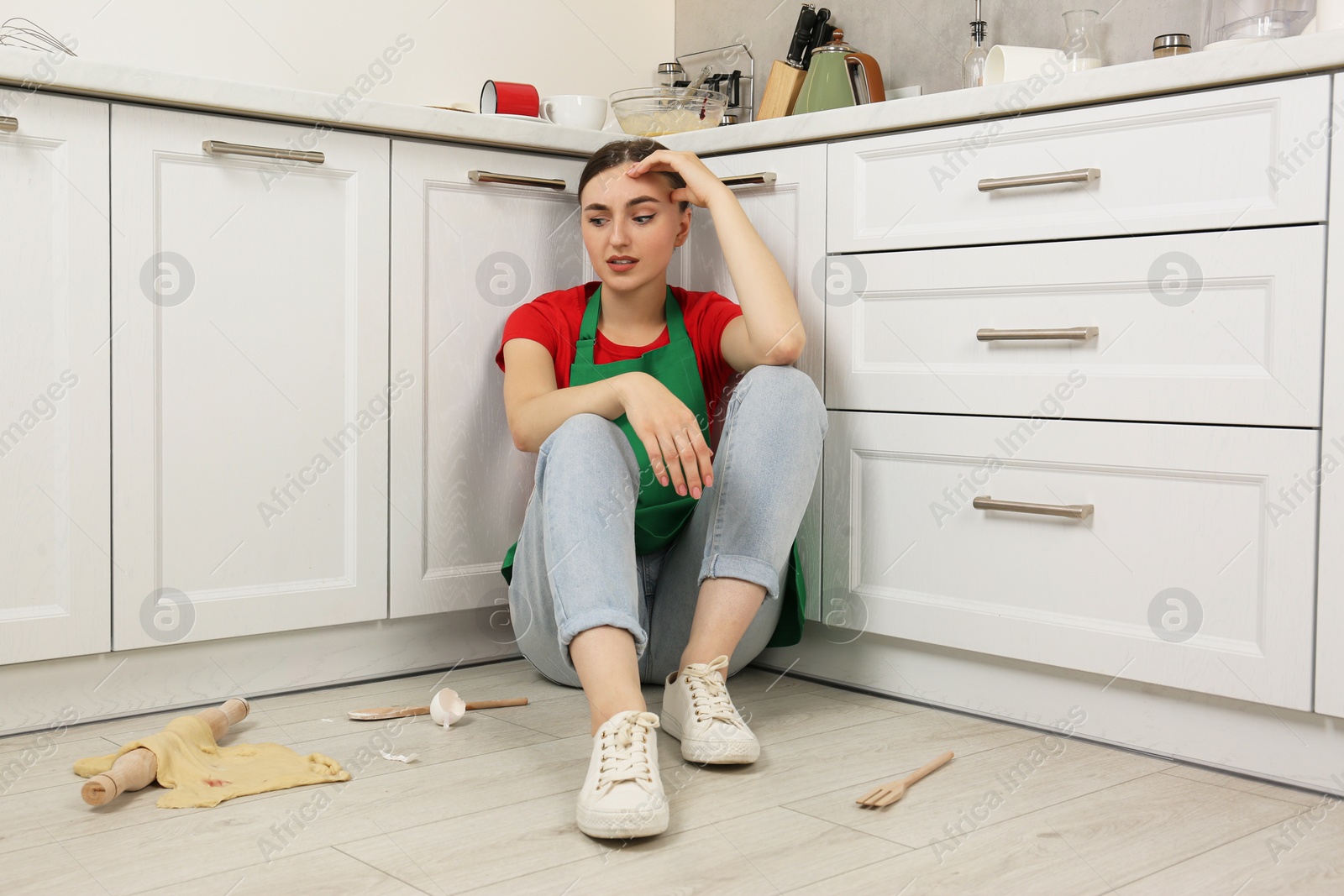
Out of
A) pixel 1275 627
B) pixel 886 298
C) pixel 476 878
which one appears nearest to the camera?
pixel 476 878

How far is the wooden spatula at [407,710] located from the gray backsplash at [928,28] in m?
1.33

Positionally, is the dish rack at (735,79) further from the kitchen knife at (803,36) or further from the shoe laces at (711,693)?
the shoe laces at (711,693)

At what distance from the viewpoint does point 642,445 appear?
1525mm

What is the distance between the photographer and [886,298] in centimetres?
158

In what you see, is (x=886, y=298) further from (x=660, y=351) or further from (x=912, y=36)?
(x=912, y=36)

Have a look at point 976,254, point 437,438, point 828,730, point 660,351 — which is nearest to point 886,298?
point 976,254

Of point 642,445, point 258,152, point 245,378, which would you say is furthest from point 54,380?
point 642,445

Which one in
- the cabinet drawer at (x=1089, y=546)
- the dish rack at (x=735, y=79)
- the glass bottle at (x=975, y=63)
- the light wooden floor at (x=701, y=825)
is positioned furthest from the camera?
the dish rack at (x=735, y=79)

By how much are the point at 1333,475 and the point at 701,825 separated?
744 millimetres

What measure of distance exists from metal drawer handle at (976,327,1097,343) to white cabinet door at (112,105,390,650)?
836 millimetres

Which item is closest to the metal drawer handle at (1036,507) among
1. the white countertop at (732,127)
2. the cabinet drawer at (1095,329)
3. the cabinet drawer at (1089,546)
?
the cabinet drawer at (1089,546)

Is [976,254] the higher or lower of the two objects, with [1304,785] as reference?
higher

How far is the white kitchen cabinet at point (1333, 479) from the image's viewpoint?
3.91 feet

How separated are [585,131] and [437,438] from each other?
1.81 feet
